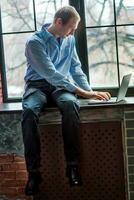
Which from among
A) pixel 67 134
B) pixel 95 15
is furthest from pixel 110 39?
pixel 67 134

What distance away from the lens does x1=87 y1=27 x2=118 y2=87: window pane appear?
11.5 ft

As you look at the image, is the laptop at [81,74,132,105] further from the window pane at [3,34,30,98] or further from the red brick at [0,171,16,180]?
the red brick at [0,171,16,180]

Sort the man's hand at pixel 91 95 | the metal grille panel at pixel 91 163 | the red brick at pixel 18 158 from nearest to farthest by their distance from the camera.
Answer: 1. the man's hand at pixel 91 95
2. the metal grille panel at pixel 91 163
3. the red brick at pixel 18 158

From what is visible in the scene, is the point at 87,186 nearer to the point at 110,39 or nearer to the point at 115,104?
the point at 115,104

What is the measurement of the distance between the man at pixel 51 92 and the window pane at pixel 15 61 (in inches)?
19.4

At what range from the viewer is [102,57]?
3.52 m

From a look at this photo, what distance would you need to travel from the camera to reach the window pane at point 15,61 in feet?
11.8

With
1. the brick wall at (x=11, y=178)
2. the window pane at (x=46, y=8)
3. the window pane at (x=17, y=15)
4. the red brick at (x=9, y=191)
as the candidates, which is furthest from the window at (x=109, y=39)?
the red brick at (x=9, y=191)

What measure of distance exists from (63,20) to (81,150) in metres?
0.97

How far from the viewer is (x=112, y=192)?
323 cm

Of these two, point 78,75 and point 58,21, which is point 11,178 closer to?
point 78,75

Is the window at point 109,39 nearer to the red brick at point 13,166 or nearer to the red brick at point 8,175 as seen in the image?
the red brick at point 13,166

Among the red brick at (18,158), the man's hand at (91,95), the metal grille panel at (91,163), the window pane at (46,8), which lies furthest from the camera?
the window pane at (46,8)

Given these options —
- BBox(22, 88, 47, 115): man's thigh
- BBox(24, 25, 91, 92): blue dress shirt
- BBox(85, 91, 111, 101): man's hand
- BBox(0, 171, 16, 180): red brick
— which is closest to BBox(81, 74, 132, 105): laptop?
BBox(85, 91, 111, 101): man's hand
